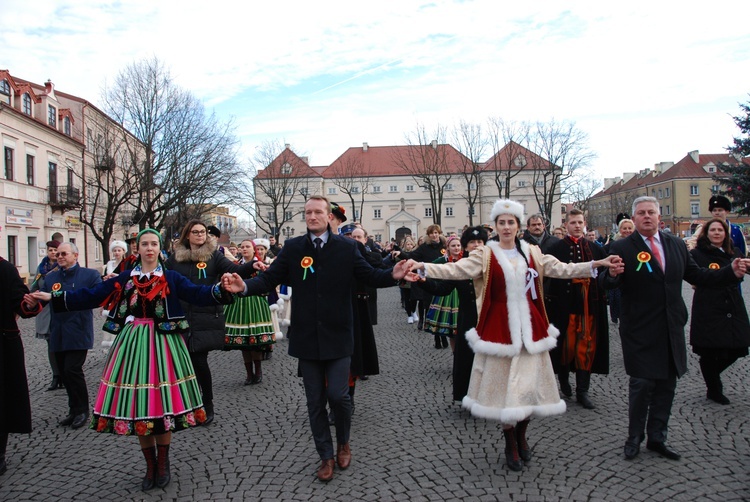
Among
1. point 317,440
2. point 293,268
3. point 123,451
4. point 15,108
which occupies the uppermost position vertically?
point 15,108

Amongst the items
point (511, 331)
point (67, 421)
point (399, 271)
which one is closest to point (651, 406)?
point (511, 331)

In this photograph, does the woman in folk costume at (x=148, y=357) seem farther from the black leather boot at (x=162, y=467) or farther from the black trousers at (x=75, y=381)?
the black trousers at (x=75, y=381)

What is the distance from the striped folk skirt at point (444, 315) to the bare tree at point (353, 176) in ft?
193

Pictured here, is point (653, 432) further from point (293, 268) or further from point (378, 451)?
point (293, 268)

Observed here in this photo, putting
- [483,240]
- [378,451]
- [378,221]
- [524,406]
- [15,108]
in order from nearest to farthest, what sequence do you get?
1. [524,406]
2. [378,451]
3. [483,240]
4. [15,108]
5. [378,221]

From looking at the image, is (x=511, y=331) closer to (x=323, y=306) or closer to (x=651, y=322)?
(x=651, y=322)

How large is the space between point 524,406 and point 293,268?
6.95ft

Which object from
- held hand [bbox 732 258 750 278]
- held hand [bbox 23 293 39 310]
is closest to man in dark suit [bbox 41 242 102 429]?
held hand [bbox 23 293 39 310]

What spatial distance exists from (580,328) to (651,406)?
5.06 feet

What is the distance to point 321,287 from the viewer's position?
4555 millimetres

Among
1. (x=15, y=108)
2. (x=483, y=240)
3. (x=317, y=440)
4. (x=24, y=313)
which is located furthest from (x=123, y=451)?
(x=15, y=108)

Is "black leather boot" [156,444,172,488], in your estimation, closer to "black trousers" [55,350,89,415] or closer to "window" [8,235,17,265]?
"black trousers" [55,350,89,415]

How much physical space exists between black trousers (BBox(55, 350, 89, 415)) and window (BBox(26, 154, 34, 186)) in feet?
99.1

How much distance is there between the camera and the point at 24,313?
4738mm
